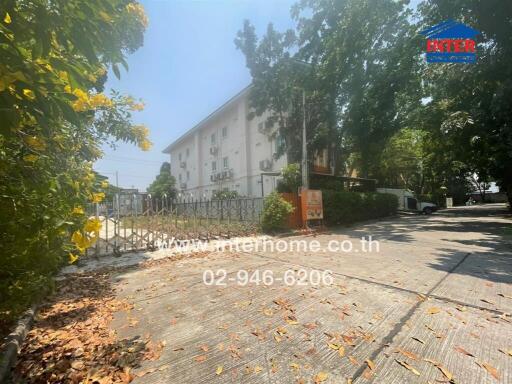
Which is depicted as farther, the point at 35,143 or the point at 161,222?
the point at 161,222

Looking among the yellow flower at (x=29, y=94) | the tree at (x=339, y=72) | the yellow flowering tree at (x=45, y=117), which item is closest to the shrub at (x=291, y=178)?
the tree at (x=339, y=72)

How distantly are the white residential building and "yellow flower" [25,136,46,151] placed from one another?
50.6ft

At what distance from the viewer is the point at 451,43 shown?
1184 cm

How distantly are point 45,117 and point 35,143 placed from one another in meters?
0.66

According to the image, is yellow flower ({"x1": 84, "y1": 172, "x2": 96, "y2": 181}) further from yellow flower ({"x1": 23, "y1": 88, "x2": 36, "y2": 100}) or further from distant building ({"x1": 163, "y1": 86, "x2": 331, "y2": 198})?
distant building ({"x1": 163, "y1": 86, "x2": 331, "y2": 198})

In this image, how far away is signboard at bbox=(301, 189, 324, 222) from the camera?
11.8m

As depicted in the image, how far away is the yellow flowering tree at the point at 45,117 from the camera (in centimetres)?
141

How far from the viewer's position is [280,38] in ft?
48.2

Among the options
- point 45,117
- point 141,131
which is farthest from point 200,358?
point 141,131

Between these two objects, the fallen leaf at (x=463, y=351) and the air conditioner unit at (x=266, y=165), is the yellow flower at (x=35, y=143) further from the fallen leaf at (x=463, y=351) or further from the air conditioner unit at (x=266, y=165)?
the air conditioner unit at (x=266, y=165)

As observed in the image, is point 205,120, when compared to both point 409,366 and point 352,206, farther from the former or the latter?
point 409,366

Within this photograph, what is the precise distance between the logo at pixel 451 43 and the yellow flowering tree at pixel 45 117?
13856mm

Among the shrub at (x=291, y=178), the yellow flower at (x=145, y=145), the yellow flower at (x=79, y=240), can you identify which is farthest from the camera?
the shrub at (x=291, y=178)

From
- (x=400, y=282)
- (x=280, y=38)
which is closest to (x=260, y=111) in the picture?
(x=280, y=38)
